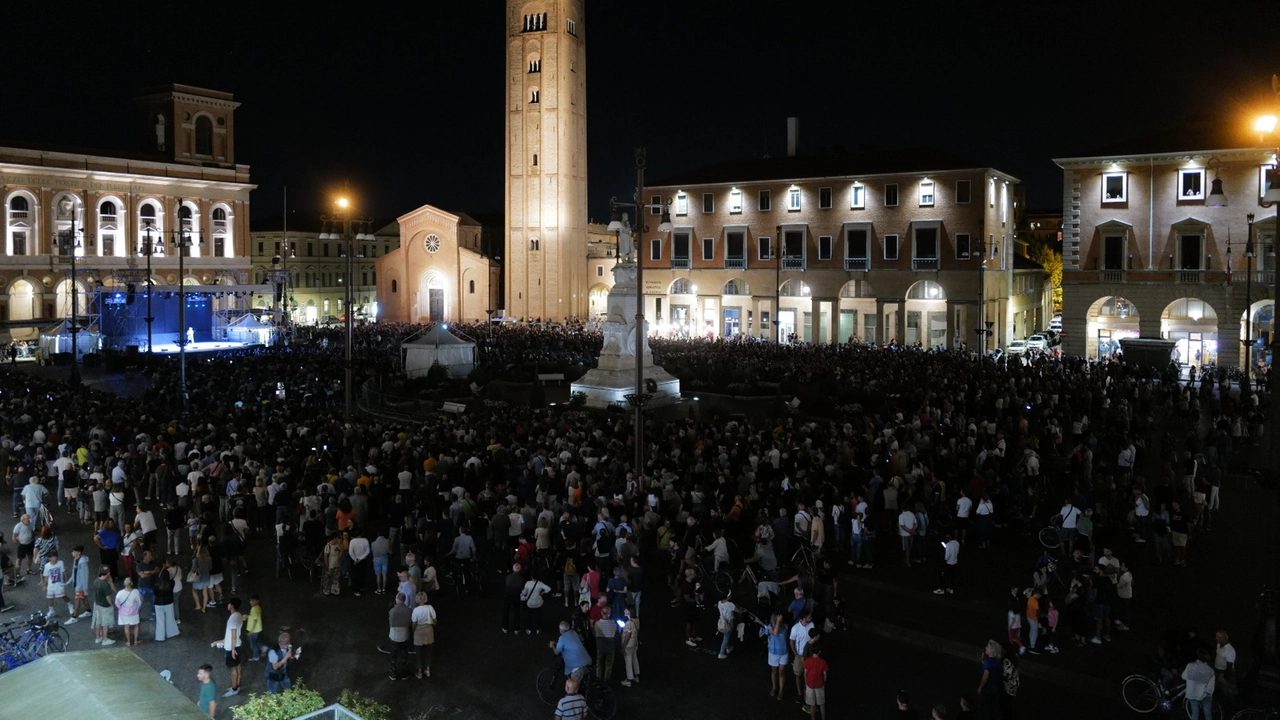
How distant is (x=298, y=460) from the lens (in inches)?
730

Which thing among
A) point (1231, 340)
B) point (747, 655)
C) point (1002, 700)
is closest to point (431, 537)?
point (747, 655)

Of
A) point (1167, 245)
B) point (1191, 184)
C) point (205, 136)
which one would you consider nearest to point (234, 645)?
point (1167, 245)

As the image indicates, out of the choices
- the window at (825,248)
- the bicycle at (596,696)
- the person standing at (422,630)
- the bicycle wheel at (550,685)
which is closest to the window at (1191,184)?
the window at (825,248)

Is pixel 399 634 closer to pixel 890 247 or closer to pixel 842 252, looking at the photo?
pixel 890 247

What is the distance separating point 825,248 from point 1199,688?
49.3m

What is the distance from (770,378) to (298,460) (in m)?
19.7

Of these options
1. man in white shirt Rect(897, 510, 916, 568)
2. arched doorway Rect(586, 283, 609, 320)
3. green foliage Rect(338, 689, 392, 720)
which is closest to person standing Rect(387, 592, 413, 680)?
green foliage Rect(338, 689, 392, 720)

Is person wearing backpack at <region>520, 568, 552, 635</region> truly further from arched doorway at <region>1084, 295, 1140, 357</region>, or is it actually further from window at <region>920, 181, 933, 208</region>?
window at <region>920, 181, 933, 208</region>

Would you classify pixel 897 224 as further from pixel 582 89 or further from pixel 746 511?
pixel 746 511

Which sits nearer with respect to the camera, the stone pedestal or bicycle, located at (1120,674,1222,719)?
bicycle, located at (1120,674,1222,719)

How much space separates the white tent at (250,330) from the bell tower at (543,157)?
20.3 metres

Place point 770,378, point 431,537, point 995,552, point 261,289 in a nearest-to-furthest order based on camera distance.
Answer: point 431,537 < point 995,552 < point 770,378 < point 261,289

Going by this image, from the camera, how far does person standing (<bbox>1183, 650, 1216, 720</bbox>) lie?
962cm

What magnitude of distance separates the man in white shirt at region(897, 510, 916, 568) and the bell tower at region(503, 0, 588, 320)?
60074 millimetres
